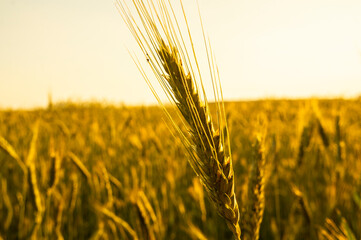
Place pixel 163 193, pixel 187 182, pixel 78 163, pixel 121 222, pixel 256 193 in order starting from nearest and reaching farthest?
pixel 256 193 → pixel 121 222 → pixel 78 163 → pixel 163 193 → pixel 187 182

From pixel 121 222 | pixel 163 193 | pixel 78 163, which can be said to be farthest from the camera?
pixel 163 193

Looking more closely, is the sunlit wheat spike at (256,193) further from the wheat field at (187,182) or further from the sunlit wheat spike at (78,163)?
the sunlit wheat spike at (78,163)

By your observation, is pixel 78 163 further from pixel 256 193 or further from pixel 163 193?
pixel 256 193

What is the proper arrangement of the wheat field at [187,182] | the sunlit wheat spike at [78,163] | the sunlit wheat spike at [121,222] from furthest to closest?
the sunlit wheat spike at [78,163]
the sunlit wheat spike at [121,222]
the wheat field at [187,182]

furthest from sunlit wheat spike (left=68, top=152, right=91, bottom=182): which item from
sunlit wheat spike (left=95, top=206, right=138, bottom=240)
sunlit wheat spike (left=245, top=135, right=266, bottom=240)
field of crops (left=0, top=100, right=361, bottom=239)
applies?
sunlit wheat spike (left=245, top=135, right=266, bottom=240)

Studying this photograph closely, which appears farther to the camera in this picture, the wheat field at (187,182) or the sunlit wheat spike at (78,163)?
the sunlit wheat spike at (78,163)

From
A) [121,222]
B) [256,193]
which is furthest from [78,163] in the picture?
[256,193]

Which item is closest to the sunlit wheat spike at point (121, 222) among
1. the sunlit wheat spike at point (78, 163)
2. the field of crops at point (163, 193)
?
the field of crops at point (163, 193)

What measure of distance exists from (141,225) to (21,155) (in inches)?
72.3

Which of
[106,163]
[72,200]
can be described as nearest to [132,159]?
[106,163]

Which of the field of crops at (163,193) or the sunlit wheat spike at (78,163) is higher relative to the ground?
the sunlit wheat spike at (78,163)

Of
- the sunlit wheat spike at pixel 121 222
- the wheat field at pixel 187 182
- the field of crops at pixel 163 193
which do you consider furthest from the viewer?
the field of crops at pixel 163 193

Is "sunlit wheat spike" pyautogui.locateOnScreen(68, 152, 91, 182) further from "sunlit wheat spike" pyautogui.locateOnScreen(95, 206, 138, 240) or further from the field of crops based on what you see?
"sunlit wheat spike" pyautogui.locateOnScreen(95, 206, 138, 240)

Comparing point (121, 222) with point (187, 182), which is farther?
point (187, 182)
